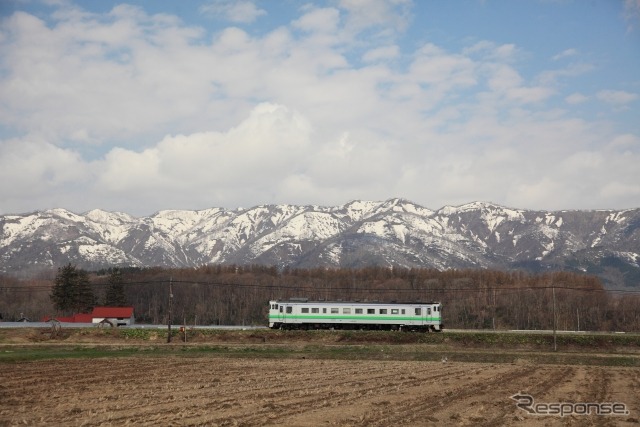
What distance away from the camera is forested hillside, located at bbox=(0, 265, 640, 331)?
463 ft

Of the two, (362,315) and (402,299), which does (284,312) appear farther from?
(402,299)

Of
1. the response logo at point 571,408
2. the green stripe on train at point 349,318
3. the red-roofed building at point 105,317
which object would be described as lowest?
the red-roofed building at point 105,317

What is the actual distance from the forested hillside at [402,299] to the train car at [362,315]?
58512 millimetres

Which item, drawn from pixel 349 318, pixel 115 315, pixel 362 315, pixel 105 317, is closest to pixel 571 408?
pixel 362 315

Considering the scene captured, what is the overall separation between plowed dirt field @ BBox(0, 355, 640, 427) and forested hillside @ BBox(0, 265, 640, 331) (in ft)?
317

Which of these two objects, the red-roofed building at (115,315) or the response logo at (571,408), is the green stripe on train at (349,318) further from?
the response logo at (571,408)

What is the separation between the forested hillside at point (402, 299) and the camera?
141 meters

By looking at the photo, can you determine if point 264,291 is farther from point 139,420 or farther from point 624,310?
point 139,420

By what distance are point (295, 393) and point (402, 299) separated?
142m

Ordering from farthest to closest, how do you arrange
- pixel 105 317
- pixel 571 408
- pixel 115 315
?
pixel 115 315 < pixel 105 317 < pixel 571 408

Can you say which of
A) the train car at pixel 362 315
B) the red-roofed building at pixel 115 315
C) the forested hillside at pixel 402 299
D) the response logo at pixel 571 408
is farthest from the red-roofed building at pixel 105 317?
the response logo at pixel 571 408

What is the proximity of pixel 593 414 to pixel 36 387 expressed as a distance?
24286 millimetres

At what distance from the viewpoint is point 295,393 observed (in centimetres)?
2678

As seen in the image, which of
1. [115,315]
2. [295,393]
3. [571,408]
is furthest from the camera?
[115,315]
